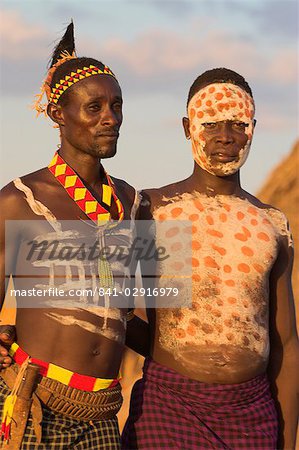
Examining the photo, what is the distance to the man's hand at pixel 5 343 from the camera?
5.22 m

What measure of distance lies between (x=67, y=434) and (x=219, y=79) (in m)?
2.25

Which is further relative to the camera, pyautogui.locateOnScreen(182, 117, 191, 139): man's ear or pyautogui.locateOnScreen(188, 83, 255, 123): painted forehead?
pyautogui.locateOnScreen(182, 117, 191, 139): man's ear

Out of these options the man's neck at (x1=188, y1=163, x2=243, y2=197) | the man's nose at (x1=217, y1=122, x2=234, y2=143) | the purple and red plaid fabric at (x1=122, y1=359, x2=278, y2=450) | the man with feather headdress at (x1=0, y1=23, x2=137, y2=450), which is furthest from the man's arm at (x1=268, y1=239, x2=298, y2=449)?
the man with feather headdress at (x1=0, y1=23, x2=137, y2=450)

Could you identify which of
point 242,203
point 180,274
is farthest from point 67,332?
point 242,203

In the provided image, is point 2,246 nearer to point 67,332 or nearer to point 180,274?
point 67,332

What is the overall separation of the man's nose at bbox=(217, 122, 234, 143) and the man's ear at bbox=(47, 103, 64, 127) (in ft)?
3.08

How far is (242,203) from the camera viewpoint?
611 centimetres

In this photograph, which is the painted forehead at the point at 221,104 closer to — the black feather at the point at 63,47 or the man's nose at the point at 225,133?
the man's nose at the point at 225,133

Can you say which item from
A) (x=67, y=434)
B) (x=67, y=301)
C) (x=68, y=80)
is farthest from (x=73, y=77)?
(x=67, y=434)

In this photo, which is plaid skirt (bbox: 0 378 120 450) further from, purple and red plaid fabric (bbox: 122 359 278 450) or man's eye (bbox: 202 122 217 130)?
man's eye (bbox: 202 122 217 130)

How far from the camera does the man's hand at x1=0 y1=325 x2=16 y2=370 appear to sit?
17.1 feet

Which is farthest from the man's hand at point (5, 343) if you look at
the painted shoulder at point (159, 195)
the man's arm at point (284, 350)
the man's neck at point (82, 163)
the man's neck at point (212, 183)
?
the man's arm at point (284, 350)

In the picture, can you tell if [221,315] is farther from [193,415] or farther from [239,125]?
[239,125]

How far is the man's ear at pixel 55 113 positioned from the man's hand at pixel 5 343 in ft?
3.75
